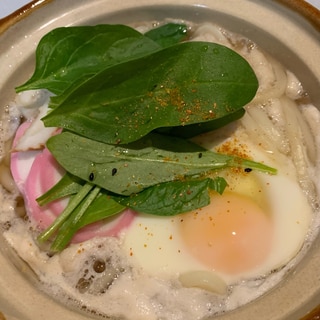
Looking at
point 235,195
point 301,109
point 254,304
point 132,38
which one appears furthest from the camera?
point 301,109

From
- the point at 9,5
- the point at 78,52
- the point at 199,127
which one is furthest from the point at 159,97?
the point at 9,5

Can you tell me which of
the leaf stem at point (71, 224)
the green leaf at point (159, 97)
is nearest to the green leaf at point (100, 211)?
the leaf stem at point (71, 224)

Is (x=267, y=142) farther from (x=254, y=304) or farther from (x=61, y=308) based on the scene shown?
(x=61, y=308)

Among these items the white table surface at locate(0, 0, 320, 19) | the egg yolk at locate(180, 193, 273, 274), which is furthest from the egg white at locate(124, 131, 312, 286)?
the white table surface at locate(0, 0, 320, 19)

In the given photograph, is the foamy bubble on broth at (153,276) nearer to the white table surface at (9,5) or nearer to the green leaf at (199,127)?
the green leaf at (199,127)

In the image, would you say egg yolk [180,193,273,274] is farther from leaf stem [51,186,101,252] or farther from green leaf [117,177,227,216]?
leaf stem [51,186,101,252]

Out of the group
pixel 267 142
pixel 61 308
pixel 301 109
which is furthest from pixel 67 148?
pixel 301 109
